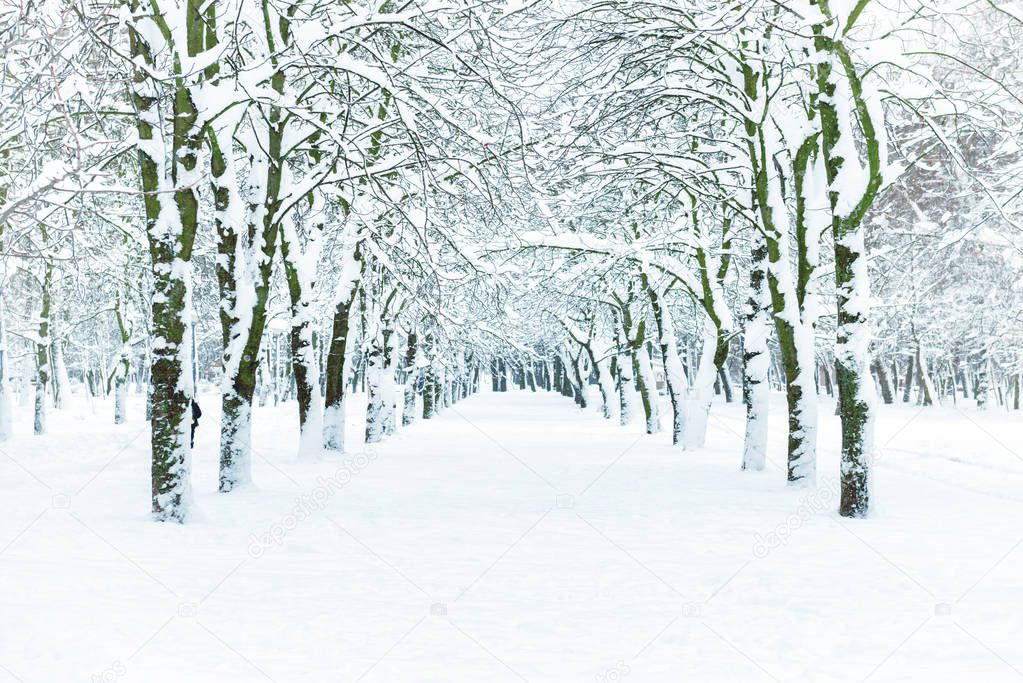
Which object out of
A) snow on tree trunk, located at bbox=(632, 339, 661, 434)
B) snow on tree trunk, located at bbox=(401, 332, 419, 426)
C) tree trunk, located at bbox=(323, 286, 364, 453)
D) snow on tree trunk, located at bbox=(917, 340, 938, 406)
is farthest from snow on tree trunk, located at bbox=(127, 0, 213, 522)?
snow on tree trunk, located at bbox=(917, 340, 938, 406)

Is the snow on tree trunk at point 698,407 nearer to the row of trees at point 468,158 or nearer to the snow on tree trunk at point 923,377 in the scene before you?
the row of trees at point 468,158

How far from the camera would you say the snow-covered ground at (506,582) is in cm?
472

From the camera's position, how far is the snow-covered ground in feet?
15.5

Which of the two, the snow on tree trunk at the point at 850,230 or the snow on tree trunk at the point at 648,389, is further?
the snow on tree trunk at the point at 648,389

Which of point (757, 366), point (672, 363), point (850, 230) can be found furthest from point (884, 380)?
point (850, 230)

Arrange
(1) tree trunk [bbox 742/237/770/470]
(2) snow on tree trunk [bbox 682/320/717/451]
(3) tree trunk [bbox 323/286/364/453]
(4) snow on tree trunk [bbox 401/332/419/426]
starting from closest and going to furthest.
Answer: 1. (1) tree trunk [bbox 742/237/770/470]
2. (3) tree trunk [bbox 323/286/364/453]
3. (2) snow on tree trunk [bbox 682/320/717/451]
4. (4) snow on tree trunk [bbox 401/332/419/426]

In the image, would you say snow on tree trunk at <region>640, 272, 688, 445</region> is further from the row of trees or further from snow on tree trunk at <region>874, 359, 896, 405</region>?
snow on tree trunk at <region>874, 359, 896, 405</region>

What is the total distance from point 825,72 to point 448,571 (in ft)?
21.9

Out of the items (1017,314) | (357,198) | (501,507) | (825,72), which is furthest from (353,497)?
(1017,314)

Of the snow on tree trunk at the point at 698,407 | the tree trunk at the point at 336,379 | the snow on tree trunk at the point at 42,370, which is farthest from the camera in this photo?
the snow on tree trunk at the point at 42,370

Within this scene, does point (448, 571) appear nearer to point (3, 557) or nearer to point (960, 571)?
point (3, 557)

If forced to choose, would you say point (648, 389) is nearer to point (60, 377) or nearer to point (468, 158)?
point (468, 158)

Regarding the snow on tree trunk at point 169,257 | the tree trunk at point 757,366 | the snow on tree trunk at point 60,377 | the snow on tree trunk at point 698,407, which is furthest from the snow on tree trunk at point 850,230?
the snow on tree trunk at point 60,377

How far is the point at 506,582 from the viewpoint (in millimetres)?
6535
